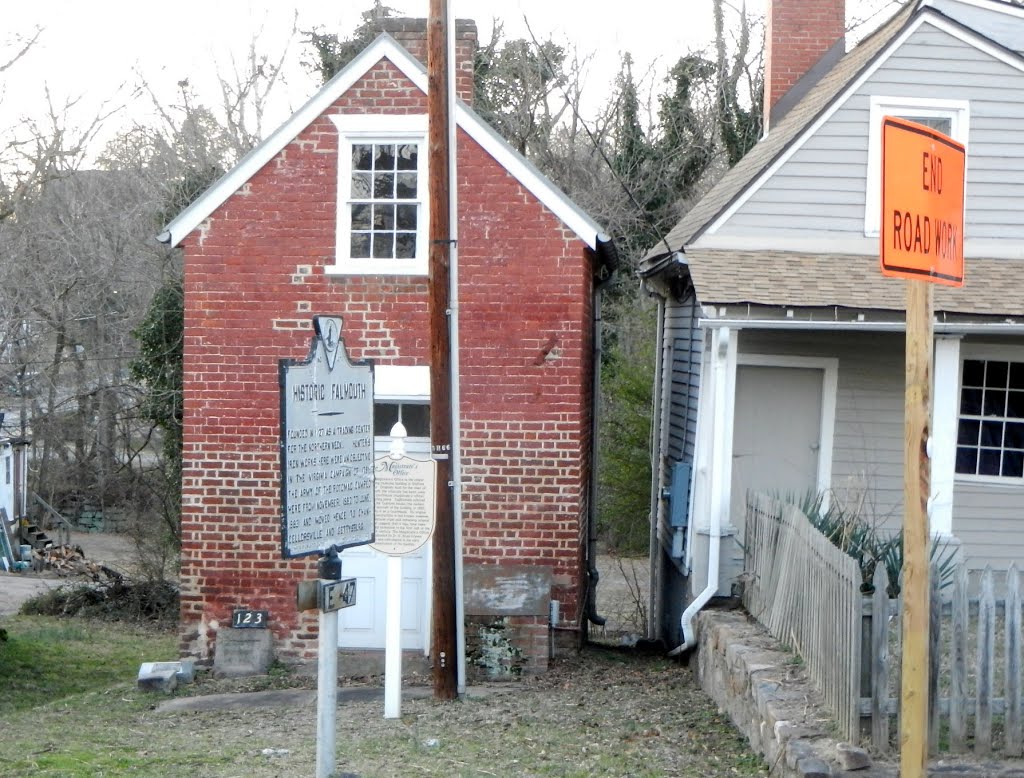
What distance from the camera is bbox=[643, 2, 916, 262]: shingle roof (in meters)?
→ 11.9

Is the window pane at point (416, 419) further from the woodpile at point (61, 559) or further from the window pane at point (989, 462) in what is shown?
the woodpile at point (61, 559)

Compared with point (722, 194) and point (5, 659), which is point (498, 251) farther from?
point (5, 659)

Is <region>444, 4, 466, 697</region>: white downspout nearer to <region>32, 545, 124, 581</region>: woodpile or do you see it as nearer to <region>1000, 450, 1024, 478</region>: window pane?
<region>1000, 450, 1024, 478</region>: window pane

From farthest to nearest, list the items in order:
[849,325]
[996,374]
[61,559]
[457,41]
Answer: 1. [61,559]
2. [457,41]
3. [996,374]
4. [849,325]

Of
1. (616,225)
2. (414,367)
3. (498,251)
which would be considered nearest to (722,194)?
(498,251)

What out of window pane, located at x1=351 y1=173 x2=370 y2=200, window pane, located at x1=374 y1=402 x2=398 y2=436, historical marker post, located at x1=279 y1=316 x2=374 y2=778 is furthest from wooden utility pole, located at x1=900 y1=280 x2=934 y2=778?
window pane, located at x1=351 y1=173 x2=370 y2=200

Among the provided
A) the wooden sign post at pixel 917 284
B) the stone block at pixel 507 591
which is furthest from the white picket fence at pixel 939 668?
the stone block at pixel 507 591

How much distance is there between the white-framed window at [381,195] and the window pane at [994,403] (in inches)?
230

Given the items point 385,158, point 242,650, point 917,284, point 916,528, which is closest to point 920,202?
point 917,284

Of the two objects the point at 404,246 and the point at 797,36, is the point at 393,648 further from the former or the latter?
the point at 797,36

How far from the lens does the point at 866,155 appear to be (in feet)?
39.3

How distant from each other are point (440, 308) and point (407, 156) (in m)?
3.02

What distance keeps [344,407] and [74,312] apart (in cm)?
2260

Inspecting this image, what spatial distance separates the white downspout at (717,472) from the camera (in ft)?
35.6
